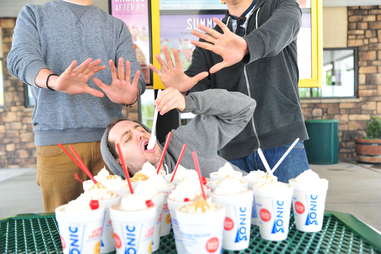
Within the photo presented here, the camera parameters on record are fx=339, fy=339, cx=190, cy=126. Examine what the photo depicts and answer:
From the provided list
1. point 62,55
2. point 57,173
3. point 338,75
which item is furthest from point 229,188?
point 338,75

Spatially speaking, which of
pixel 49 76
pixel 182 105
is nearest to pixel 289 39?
pixel 182 105

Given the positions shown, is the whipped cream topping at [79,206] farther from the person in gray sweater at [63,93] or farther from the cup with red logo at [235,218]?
the person in gray sweater at [63,93]

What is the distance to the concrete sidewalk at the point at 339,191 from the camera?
3683 millimetres

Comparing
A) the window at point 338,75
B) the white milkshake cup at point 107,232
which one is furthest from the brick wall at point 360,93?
the white milkshake cup at point 107,232

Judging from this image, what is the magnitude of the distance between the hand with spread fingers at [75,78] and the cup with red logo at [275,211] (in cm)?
95

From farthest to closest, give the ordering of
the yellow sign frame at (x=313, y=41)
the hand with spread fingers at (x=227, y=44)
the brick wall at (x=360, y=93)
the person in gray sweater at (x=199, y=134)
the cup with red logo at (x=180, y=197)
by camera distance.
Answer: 1. the brick wall at (x=360, y=93)
2. the yellow sign frame at (x=313, y=41)
3. the person in gray sweater at (x=199, y=134)
4. the hand with spread fingers at (x=227, y=44)
5. the cup with red logo at (x=180, y=197)

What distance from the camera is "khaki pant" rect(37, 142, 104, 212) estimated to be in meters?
1.74

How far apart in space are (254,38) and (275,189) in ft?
2.17

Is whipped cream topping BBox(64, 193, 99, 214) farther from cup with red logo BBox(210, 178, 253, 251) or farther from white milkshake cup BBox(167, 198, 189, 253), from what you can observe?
cup with red logo BBox(210, 178, 253, 251)

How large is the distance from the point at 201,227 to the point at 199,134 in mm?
1036

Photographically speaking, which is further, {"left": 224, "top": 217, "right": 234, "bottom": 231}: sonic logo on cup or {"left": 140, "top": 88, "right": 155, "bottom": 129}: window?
{"left": 140, "top": 88, "right": 155, "bottom": 129}: window

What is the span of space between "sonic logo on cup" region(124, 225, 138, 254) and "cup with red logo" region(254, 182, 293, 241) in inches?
15.8

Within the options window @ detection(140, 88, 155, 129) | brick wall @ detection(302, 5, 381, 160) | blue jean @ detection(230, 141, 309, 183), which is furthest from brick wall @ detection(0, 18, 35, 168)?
blue jean @ detection(230, 141, 309, 183)

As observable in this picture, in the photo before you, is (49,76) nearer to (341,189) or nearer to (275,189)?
(275,189)
